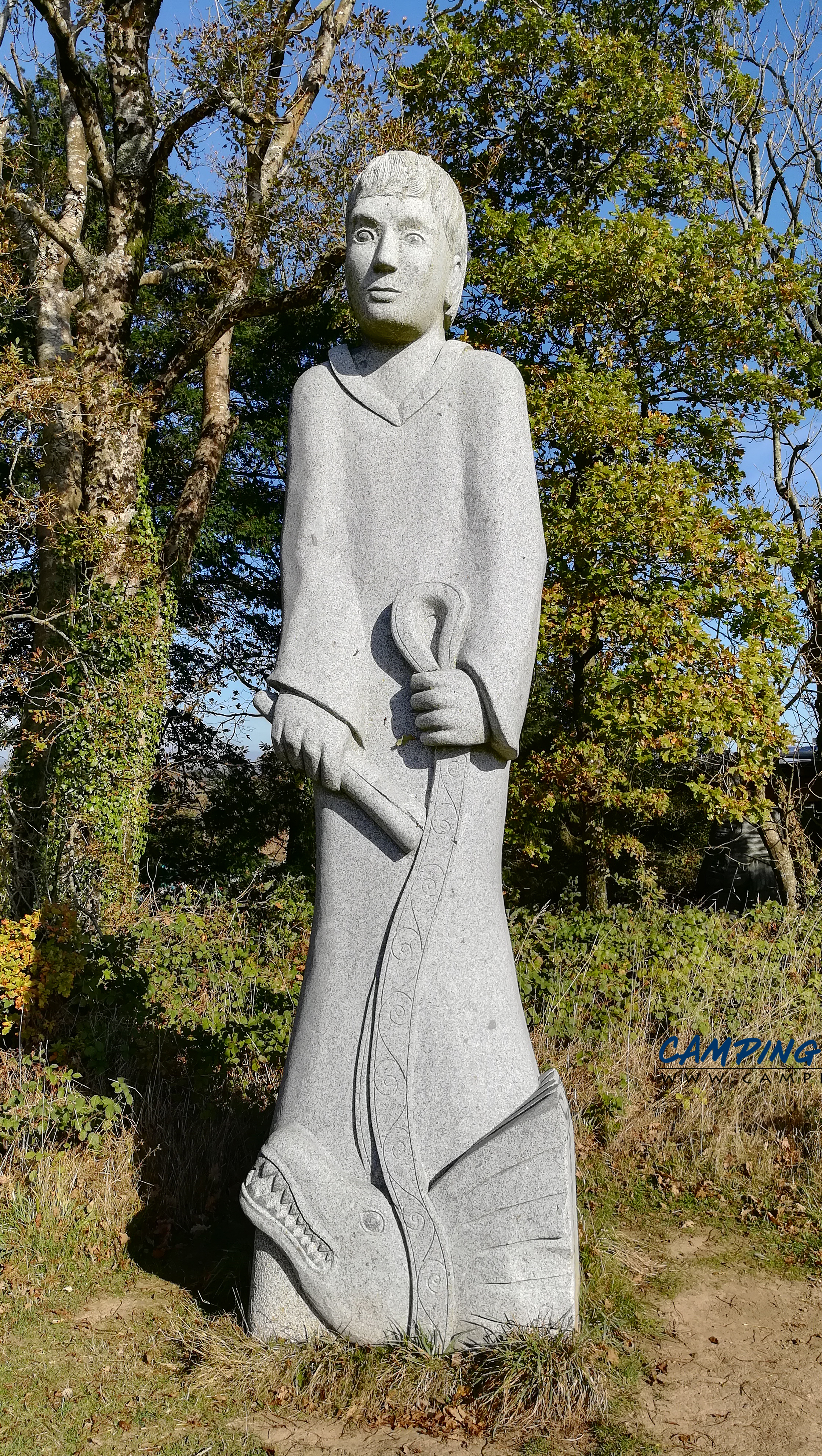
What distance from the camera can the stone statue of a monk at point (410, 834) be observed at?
2873 mm

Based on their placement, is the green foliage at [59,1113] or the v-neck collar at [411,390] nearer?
the v-neck collar at [411,390]

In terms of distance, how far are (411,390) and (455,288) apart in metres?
0.41

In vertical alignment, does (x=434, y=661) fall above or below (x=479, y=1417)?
above

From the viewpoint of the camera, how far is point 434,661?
308 cm

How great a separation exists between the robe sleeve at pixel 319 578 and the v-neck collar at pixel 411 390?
0.23ft

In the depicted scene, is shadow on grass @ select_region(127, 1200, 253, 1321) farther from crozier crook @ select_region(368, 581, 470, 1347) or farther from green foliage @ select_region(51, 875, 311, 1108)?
crozier crook @ select_region(368, 581, 470, 1347)

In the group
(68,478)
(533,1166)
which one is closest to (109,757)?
(68,478)

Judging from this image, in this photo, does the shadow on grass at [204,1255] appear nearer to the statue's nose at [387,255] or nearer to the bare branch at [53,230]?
the statue's nose at [387,255]

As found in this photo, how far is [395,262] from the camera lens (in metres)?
3.14

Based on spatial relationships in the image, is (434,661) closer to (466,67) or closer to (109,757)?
(109,757)

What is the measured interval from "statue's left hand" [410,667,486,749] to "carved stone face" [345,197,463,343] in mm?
1097

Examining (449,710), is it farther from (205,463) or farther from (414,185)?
(205,463)

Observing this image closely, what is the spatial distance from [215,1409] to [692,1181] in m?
2.36

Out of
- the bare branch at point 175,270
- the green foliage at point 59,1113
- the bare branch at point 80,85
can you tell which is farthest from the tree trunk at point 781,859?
the bare branch at point 80,85
